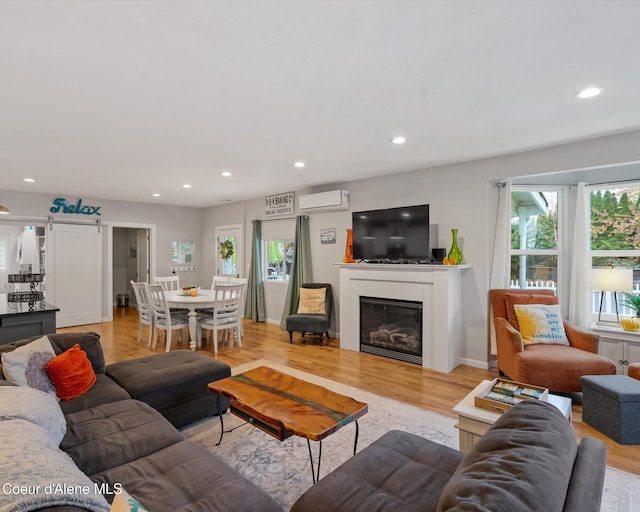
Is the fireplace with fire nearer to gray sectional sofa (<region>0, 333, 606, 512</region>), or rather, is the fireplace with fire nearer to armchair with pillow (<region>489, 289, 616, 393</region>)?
armchair with pillow (<region>489, 289, 616, 393</region>)

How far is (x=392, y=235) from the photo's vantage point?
4.64 metres

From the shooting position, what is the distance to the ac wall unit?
530 cm

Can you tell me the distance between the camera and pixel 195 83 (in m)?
2.26

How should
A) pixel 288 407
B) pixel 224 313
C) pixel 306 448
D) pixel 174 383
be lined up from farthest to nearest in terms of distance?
1. pixel 224 313
2. pixel 174 383
3. pixel 306 448
4. pixel 288 407

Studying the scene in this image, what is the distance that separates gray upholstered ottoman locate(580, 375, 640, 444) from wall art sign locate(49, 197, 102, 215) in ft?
26.5

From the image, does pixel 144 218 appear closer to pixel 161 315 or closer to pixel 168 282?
pixel 168 282

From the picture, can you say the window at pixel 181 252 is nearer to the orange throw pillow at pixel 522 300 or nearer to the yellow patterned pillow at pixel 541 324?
the orange throw pillow at pixel 522 300

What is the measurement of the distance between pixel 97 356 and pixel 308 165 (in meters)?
3.07

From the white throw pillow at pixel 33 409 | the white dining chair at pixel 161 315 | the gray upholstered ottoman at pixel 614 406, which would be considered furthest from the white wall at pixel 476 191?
the white throw pillow at pixel 33 409

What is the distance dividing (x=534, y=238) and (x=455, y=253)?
1047 millimetres

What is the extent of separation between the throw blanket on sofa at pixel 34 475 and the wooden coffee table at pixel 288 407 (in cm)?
102

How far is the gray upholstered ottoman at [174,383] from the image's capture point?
2527 millimetres

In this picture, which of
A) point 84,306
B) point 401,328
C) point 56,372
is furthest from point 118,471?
point 84,306

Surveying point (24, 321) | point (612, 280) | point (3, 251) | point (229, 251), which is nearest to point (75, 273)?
point (3, 251)
